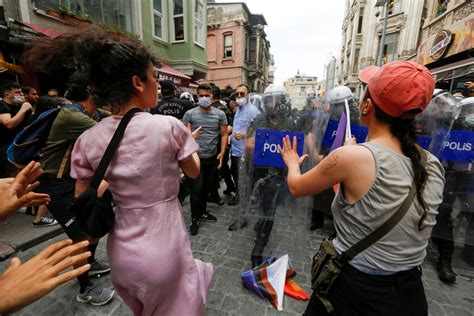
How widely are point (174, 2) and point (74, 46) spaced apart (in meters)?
13.1

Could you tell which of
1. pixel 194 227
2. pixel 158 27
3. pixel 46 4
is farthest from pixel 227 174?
pixel 158 27

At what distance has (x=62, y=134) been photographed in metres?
2.13

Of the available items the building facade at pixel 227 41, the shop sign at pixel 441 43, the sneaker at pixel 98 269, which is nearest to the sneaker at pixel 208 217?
the sneaker at pixel 98 269

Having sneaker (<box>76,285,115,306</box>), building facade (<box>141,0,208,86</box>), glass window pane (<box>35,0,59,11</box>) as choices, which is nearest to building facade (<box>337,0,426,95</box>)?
building facade (<box>141,0,208,86</box>)

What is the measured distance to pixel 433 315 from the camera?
2223mm

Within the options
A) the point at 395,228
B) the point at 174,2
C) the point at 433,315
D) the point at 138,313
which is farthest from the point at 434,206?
the point at 174,2

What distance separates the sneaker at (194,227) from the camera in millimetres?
3605

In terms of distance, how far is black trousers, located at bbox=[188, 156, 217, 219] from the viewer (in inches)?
147

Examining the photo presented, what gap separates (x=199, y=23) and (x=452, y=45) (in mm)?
11680

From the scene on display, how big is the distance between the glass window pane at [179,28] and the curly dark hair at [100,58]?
12.4m

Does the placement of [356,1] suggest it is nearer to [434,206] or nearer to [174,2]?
[174,2]

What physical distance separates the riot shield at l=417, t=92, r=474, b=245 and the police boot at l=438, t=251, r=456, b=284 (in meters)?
0.19

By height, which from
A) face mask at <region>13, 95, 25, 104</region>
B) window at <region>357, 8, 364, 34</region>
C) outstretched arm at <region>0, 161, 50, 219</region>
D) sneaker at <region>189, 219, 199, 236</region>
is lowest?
sneaker at <region>189, 219, 199, 236</region>

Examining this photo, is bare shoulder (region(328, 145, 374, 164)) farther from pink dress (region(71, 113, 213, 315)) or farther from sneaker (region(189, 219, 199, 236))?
sneaker (region(189, 219, 199, 236))
